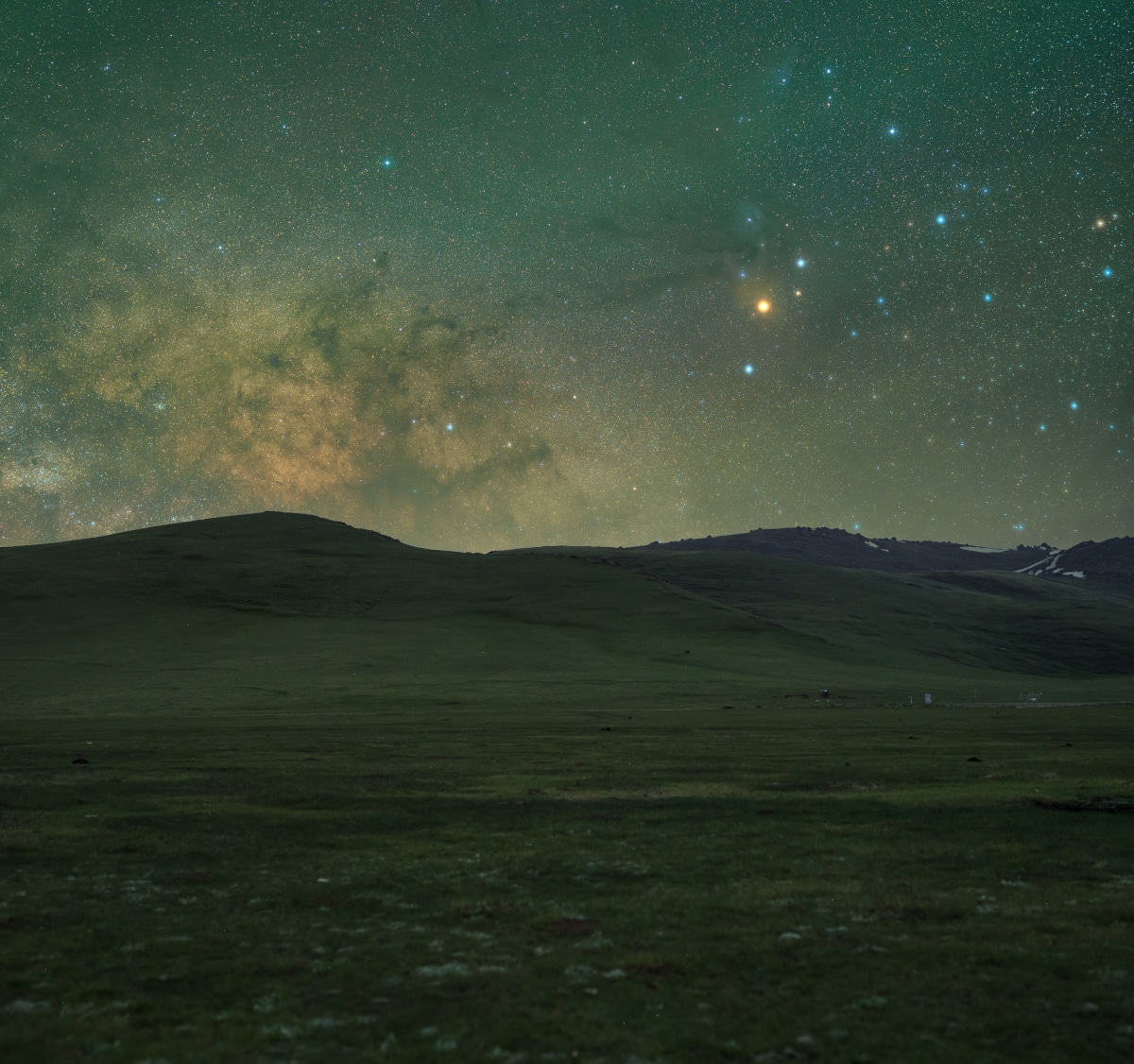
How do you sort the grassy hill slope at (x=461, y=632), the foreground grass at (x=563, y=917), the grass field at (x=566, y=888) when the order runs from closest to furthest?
the foreground grass at (x=563, y=917) < the grass field at (x=566, y=888) < the grassy hill slope at (x=461, y=632)

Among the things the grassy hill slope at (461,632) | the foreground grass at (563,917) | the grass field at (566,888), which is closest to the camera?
the foreground grass at (563,917)

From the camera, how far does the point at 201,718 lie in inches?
2138

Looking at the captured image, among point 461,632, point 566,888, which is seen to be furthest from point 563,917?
point 461,632

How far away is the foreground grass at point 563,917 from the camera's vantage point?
8.83 metres

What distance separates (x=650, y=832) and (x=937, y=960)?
345 inches

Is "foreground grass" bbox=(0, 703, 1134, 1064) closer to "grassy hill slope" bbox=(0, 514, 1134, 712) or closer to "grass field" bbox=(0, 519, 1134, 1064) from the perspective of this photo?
"grass field" bbox=(0, 519, 1134, 1064)

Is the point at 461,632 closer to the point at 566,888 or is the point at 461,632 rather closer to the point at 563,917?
the point at 566,888

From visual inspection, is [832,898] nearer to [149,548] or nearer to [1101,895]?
[1101,895]

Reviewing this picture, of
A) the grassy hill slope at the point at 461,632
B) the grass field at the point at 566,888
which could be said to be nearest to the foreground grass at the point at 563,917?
the grass field at the point at 566,888

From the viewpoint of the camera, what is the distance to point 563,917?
12.7 metres

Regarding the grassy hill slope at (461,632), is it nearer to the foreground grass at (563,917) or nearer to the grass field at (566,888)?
the grass field at (566,888)

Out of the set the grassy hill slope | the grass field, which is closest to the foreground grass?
the grass field

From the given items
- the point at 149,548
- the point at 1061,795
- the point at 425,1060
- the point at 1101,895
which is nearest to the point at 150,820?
the point at 425,1060

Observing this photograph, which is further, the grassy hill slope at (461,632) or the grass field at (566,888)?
the grassy hill slope at (461,632)
